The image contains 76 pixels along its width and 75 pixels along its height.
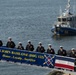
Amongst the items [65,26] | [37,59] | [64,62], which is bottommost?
[64,62]

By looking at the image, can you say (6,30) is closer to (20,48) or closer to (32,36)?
(32,36)

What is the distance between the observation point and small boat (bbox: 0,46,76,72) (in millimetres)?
38625

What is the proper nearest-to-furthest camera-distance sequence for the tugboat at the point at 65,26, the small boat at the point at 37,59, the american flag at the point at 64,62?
the american flag at the point at 64,62, the small boat at the point at 37,59, the tugboat at the point at 65,26

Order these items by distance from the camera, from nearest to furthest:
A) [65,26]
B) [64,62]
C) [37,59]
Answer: [64,62] → [37,59] → [65,26]

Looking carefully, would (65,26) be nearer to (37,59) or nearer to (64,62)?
(37,59)

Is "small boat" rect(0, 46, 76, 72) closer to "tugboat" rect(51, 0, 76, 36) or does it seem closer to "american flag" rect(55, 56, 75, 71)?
"american flag" rect(55, 56, 75, 71)

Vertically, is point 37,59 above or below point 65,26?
below

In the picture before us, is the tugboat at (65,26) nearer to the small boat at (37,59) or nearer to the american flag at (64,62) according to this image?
the small boat at (37,59)

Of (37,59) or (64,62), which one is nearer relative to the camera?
(64,62)

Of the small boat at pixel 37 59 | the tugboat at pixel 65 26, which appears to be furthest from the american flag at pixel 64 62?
the tugboat at pixel 65 26

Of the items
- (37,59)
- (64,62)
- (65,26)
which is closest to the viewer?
(64,62)

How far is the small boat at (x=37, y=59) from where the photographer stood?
1521 inches

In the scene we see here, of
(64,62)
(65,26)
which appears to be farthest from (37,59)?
(65,26)

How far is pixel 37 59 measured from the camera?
4025 centimetres
